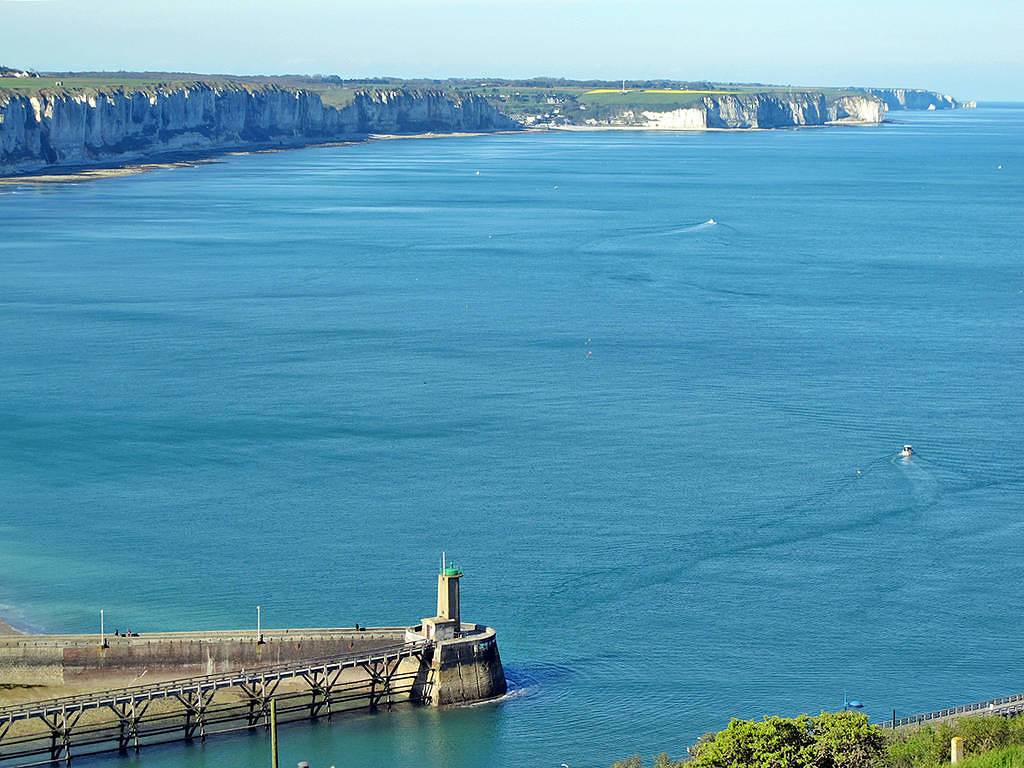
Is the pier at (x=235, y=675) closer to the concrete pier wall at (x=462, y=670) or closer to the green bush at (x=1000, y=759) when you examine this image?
the concrete pier wall at (x=462, y=670)

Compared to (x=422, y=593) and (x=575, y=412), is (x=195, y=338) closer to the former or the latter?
(x=575, y=412)

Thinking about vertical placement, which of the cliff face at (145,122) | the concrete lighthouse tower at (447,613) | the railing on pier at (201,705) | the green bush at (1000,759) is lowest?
the railing on pier at (201,705)

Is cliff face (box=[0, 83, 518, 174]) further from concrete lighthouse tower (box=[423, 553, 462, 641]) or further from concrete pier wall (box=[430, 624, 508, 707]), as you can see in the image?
concrete pier wall (box=[430, 624, 508, 707])

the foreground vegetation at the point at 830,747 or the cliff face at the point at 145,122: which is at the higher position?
the cliff face at the point at 145,122

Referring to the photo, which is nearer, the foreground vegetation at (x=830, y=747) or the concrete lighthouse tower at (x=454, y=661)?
the foreground vegetation at (x=830, y=747)

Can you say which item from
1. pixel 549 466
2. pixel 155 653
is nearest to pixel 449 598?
pixel 155 653

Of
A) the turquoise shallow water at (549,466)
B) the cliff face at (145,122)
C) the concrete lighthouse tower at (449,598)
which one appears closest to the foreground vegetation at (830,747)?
the turquoise shallow water at (549,466)

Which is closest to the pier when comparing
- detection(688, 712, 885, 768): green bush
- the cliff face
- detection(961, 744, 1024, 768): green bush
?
detection(688, 712, 885, 768): green bush
